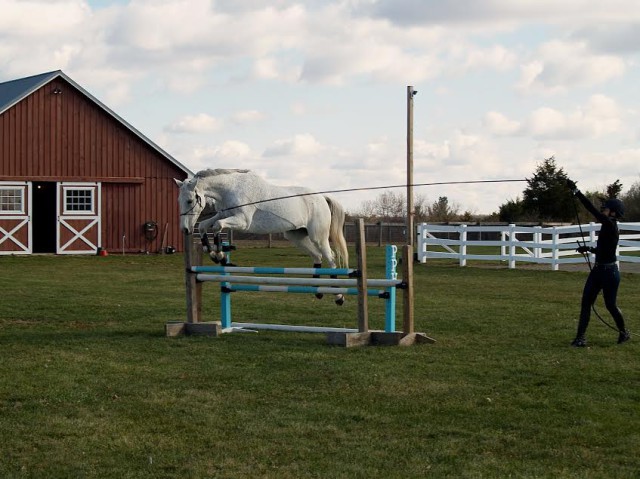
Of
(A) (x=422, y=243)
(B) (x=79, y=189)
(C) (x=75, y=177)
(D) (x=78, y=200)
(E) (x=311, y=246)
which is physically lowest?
(A) (x=422, y=243)

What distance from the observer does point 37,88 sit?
32.9 m

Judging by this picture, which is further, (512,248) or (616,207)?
(512,248)

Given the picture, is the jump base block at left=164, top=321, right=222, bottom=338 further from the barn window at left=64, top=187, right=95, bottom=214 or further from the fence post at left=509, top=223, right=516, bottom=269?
the barn window at left=64, top=187, right=95, bottom=214

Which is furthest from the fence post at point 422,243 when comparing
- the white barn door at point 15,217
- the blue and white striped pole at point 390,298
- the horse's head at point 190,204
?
the horse's head at point 190,204

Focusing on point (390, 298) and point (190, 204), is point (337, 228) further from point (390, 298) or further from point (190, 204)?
point (190, 204)

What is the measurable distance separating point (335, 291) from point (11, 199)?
75.3 feet

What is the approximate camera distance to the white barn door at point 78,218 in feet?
110

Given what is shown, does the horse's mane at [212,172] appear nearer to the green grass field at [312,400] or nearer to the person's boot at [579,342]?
the green grass field at [312,400]

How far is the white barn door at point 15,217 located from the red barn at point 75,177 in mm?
33

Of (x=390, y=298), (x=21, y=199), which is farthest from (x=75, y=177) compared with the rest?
(x=390, y=298)

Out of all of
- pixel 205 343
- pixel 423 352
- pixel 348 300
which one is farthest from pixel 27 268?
pixel 423 352

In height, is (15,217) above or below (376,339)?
above

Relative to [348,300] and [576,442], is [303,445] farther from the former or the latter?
[348,300]

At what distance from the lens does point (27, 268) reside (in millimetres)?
26906
